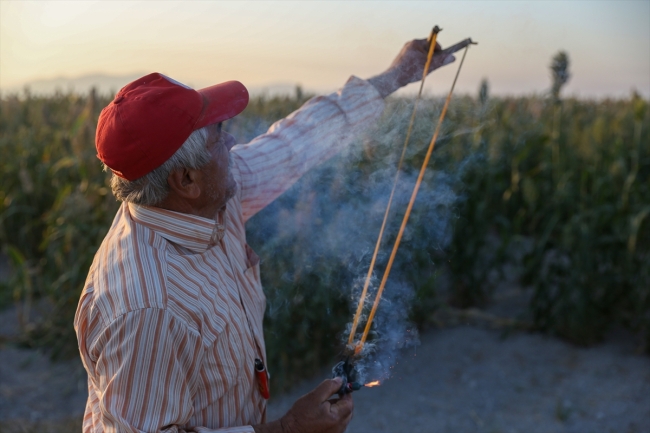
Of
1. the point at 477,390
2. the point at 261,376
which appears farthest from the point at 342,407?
the point at 477,390

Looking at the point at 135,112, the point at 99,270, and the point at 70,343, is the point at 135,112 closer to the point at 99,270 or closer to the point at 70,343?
the point at 99,270

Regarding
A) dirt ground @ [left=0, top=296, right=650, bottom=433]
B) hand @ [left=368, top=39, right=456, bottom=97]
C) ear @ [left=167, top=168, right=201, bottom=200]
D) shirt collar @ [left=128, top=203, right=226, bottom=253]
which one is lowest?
dirt ground @ [left=0, top=296, right=650, bottom=433]

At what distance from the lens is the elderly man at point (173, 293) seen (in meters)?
1.56

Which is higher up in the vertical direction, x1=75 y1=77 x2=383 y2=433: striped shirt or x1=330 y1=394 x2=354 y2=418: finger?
x1=75 y1=77 x2=383 y2=433: striped shirt

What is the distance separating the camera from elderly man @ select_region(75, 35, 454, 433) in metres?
1.56

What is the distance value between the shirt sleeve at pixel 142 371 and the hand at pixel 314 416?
0.29 m

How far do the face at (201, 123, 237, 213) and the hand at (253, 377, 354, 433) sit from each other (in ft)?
1.97

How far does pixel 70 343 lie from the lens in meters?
4.66

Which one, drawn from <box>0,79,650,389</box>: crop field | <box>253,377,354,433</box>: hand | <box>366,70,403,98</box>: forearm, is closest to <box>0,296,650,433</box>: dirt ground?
<box>0,79,650,389</box>: crop field

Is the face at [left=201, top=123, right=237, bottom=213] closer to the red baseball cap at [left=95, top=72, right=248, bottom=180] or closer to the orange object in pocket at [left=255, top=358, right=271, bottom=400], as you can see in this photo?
the red baseball cap at [left=95, top=72, right=248, bottom=180]

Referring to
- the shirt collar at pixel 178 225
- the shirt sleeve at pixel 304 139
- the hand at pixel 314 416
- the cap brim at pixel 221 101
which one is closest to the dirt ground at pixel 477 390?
the shirt sleeve at pixel 304 139

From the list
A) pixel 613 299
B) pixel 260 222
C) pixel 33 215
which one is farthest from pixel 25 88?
pixel 613 299

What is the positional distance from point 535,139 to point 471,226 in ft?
3.12

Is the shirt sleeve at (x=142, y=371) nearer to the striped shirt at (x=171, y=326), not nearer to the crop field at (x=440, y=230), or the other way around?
the striped shirt at (x=171, y=326)
